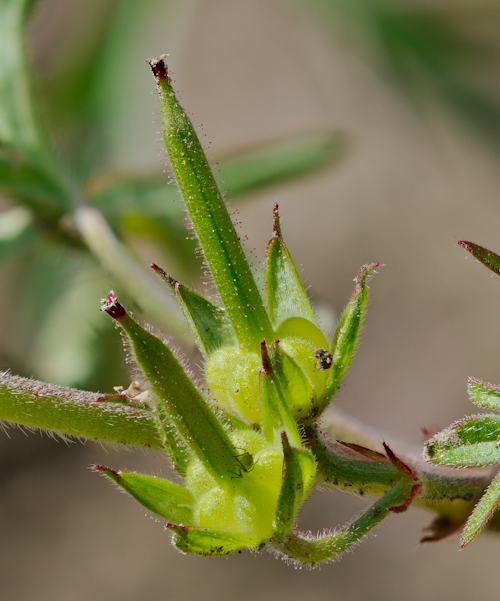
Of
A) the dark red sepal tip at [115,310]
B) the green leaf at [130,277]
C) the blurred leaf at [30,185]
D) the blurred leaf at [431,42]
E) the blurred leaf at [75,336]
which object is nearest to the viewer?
the dark red sepal tip at [115,310]

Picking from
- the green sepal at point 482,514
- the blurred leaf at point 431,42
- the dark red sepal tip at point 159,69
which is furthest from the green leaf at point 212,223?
the blurred leaf at point 431,42

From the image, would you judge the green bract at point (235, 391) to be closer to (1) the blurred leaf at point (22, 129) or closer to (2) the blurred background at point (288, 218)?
(1) the blurred leaf at point (22, 129)

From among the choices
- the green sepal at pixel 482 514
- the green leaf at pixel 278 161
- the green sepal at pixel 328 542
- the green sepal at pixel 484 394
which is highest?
the green leaf at pixel 278 161

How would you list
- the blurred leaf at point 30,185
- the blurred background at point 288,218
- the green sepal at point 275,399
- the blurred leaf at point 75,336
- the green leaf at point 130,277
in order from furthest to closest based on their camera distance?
the blurred background at point 288,218, the blurred leaf at point 75,336, the blurred leaf at point 30,185, the green leaf at point 130,277, the green sepal at point 275,399

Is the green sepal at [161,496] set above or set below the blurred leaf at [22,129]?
below

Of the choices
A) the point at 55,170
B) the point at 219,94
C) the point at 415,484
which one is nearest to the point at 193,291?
the point at 415,484

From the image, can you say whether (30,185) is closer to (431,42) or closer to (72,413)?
(72,413)

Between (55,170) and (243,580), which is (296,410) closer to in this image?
(55,170)

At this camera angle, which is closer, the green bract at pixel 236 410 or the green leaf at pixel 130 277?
the green bract at pixel 236 410
